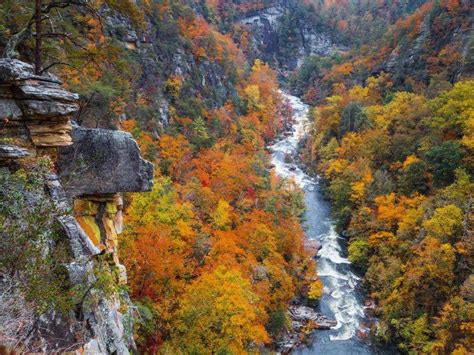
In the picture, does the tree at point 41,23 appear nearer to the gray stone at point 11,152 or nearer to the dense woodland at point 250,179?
the dense woodland at point 250,179

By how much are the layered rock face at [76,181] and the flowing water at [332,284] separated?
791 inches

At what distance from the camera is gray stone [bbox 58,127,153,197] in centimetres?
1237

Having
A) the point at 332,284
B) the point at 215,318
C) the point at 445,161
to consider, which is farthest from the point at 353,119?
the point at 215,318

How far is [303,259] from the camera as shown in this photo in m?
38.1

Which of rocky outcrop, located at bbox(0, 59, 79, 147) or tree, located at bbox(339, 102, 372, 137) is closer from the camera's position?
rocky outcrop, located at bbox(0, 59, 79, 147)

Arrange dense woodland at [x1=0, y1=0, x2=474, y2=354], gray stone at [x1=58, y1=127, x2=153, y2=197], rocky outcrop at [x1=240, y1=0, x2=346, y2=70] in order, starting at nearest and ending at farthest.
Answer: gray stone at [x1=58, y1=127, x2=153, y2=197], dense woodland at [x1=0, y1=0, x2=474, y2=354], rocky outcrop at [x1=240, y1=0, x2=346, y2=70]

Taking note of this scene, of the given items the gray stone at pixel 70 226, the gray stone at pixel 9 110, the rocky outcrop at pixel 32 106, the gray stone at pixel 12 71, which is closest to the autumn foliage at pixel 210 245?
the gray stone at pixel 70 226

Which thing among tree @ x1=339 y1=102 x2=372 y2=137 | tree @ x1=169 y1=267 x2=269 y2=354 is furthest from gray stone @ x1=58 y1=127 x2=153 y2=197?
tree @ x1=339 y1=102 x2=372 y2=137

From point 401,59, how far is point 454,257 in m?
56.8

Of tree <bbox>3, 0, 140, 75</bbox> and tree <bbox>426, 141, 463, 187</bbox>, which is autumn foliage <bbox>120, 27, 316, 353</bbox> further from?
tree <bbox>426, 141, 463, 187</bbox>

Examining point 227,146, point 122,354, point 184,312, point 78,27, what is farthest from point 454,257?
point 78,27

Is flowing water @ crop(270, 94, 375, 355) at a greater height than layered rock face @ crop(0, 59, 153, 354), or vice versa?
layered rock face @ crop(0, 59, 153, 354)

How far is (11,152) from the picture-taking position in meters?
9.80

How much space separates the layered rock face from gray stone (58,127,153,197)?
0.10 ft
